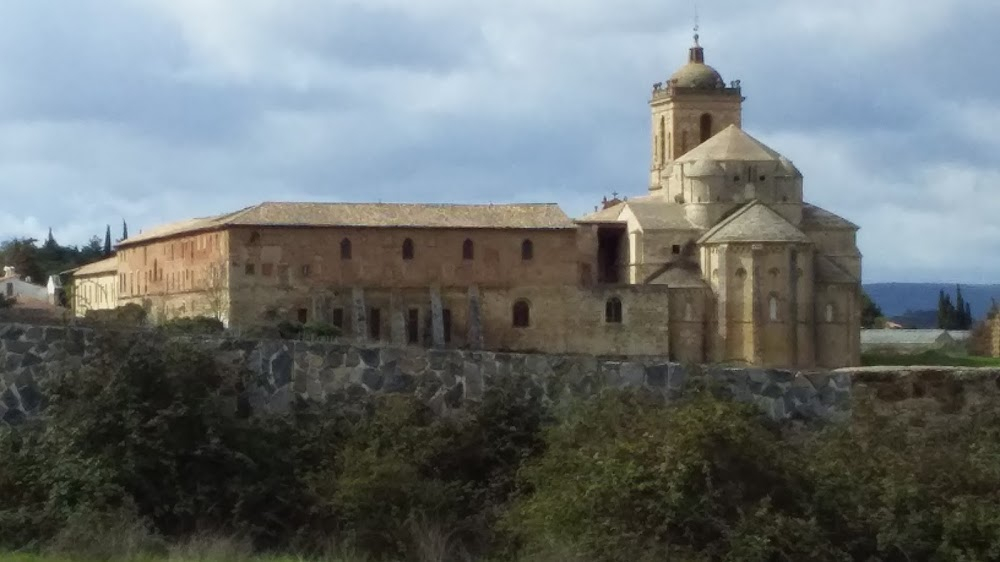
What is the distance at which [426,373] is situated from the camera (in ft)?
51.5

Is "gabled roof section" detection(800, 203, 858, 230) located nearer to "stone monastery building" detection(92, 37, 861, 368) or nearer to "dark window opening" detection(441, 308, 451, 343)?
"stone monastery building" detection(92, 37, 861, 368)

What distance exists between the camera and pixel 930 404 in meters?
15.9

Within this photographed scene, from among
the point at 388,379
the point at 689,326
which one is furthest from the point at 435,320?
the point at 388,379

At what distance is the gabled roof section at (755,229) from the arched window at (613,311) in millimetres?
4070

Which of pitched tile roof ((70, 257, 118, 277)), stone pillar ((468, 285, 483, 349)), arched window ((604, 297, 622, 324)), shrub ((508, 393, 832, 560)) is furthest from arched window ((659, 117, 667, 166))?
shrub ((508, 393, 832, 560))

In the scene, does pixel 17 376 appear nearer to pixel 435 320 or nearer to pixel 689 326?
pixel 435 320

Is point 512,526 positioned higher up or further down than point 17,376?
further down

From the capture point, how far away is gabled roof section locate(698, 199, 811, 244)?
63.5 m

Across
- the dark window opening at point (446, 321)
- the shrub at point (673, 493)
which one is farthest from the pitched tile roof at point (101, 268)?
the shrub at point (673, 493)

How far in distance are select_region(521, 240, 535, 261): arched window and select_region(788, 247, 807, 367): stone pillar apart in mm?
8152

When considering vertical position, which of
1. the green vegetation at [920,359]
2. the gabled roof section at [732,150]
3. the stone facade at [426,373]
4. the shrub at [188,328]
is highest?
the gabled roof section at [732,150]

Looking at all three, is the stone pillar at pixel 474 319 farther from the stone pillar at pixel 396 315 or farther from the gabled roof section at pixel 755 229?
the gabled roof section at pixel 755 229

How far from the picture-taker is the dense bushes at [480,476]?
44.7ft

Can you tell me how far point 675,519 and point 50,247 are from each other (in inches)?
3756
